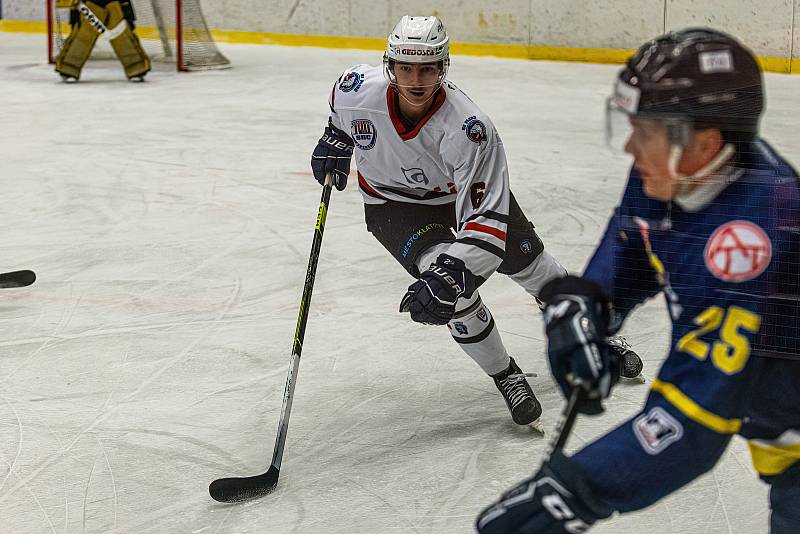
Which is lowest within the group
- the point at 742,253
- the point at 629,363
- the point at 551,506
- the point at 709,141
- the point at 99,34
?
the point at 99,34

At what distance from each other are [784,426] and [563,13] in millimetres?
9003

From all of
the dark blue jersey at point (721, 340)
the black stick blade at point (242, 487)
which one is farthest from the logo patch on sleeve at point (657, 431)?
the black stick blade at point (242, 487)

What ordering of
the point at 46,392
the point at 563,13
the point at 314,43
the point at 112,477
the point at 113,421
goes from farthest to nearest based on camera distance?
the point at 314,43 → the point at 563,13 → the point at 46,392 → the point at 113,421 → the point at 112,477

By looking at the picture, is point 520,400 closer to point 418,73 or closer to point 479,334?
point 479,334

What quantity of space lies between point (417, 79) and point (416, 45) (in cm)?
8

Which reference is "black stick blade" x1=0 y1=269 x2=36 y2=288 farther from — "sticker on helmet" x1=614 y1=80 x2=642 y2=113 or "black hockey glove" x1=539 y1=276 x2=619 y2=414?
"sticker on helmet" x1=614 y1=80 x2=642 y2=113

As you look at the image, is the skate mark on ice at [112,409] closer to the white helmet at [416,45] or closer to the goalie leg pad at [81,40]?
the white helmet at [416,45]

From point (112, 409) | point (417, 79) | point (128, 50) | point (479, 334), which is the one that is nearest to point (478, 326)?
point (479, 334)

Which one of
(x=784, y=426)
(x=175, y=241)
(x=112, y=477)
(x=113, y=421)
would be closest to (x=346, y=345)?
(x=113, y=421)

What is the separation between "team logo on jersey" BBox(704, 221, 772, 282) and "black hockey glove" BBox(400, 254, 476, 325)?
1.10m

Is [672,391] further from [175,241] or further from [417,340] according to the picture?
[175,241]

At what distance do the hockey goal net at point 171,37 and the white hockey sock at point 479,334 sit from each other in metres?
7.38

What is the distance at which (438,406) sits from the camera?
280 centimetres

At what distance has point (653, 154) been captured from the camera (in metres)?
1.28
